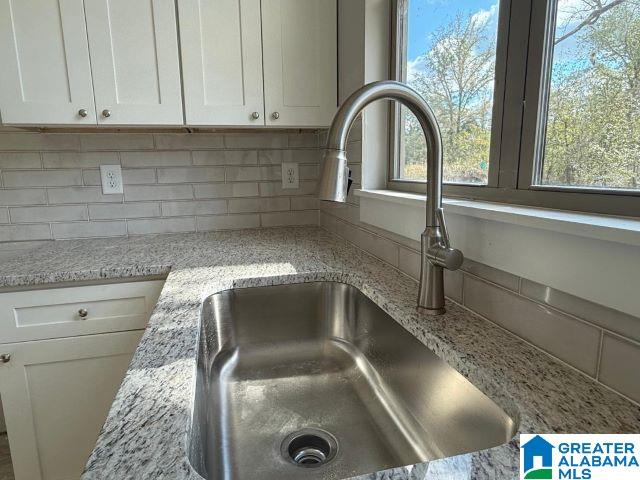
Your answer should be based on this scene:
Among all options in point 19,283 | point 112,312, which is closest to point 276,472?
point 112,312

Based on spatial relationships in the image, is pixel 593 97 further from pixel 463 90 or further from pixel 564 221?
pixel 463 90

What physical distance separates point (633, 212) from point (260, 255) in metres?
1.02

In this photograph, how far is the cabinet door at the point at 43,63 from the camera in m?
1.29

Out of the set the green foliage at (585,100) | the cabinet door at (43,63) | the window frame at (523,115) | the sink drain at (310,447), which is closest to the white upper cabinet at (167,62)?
the cabinet door at (43,63)

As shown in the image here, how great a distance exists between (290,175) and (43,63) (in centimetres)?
102

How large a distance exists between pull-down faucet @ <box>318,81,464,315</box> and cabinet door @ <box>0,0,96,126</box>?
3.82 feet

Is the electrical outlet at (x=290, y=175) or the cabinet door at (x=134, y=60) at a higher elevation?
the cabinet door at (x=134, y=60)

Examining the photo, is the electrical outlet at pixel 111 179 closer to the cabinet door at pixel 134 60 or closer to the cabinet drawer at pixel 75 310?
the cabinet door at pixel 134 60

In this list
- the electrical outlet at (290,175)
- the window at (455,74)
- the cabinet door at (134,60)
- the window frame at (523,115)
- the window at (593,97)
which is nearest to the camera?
the window at (593,97)

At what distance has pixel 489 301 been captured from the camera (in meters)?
0.75

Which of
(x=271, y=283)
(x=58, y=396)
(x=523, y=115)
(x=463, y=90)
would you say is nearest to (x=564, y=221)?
(x=523, y=115)

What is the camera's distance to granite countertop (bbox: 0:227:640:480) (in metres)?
0.41

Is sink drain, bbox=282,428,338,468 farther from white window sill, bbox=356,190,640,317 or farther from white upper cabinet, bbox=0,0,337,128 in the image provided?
white upper cabinet, bbox=0,0,337,128

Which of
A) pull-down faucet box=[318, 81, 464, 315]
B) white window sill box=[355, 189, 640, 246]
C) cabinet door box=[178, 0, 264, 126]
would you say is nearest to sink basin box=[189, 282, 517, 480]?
pull-down faucet box=[318, 81, 464, 315]
